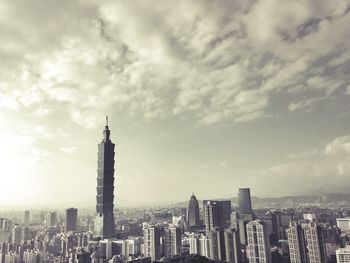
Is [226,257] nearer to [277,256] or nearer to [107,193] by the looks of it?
[277,256]

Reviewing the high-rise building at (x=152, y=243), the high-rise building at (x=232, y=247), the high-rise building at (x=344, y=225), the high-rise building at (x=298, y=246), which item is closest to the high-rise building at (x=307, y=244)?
the high-rise building at (x=298, y=246)

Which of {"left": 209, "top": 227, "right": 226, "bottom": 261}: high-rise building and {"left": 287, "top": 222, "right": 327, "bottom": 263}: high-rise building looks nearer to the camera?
{"left": 287, "top": 222, "right": 327, "bottom": 263}: high-rise building

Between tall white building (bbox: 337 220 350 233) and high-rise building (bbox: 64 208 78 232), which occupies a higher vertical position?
high-rise building (bbox: 64 208 78 232)

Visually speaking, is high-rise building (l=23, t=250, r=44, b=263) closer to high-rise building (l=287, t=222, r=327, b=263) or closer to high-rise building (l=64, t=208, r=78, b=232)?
high-rise building (l=287, t=222, r=327, b=263)

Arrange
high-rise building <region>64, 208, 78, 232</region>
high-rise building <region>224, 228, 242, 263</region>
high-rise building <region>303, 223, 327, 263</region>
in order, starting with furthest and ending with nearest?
high-rise building <region>64, 208, 78, 232</region> < high-rise building <region>224, 228, 242, 263</region> < high-rise building <region>303, 223, 327, 263</region>

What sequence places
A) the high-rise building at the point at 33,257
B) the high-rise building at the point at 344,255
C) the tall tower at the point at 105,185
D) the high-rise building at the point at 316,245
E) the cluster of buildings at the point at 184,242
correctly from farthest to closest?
the tall tower at the point at 105,185 < the high-rise building at the point at 33,257 < the cluster of buildings at the point at 184,242 < the high-rise building at the point at 344,255 < the high-rise building at the point at 316,245

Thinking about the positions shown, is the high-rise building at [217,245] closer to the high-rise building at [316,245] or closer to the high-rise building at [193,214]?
the high-rise building at [316,245]

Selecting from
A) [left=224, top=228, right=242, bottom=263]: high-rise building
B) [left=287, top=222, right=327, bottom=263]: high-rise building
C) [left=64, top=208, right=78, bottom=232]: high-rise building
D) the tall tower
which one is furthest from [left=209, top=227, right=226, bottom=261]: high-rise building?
[left=64, top=208, right=78, bottom=232]: high-rise building
